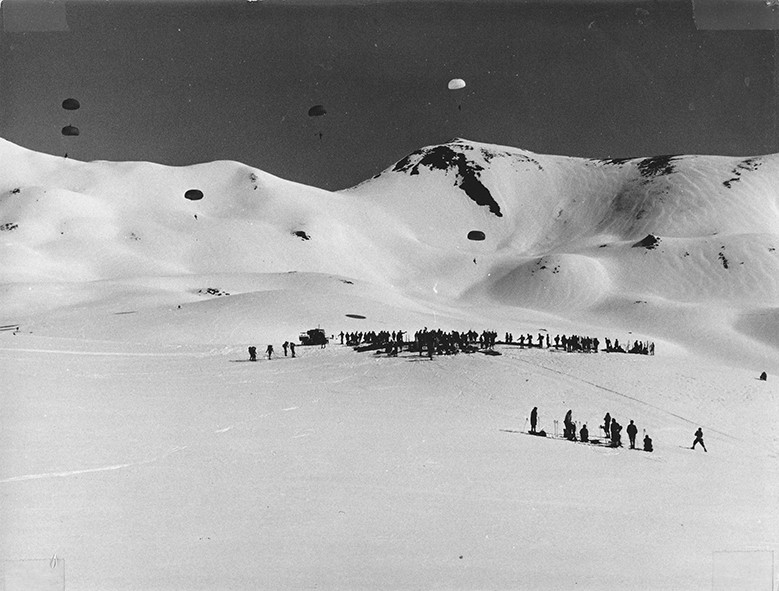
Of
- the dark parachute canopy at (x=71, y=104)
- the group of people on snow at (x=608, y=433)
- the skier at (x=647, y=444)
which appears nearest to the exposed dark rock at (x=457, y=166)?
the dark parachute canopy at (x=71, y=104)

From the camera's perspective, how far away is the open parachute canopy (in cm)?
2852

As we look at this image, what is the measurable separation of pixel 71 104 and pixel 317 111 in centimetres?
937

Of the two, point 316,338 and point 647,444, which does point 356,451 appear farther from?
point 316,338

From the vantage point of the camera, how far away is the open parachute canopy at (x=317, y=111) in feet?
93.6

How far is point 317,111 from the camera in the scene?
28797mm

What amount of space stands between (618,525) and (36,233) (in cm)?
9080

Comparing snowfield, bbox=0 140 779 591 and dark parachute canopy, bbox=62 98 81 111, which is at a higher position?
dark parachute canopy, bbox=62 98 81 111

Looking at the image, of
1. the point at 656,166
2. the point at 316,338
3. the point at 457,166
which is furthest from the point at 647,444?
the point at 457,166

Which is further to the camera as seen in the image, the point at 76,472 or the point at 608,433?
the point at 608,433

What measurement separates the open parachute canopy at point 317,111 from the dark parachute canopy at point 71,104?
8816 millimetres

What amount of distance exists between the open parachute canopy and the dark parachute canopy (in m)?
8.82

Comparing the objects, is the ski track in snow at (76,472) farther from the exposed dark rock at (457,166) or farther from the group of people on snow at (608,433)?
the exposed dark rock at (457,166)

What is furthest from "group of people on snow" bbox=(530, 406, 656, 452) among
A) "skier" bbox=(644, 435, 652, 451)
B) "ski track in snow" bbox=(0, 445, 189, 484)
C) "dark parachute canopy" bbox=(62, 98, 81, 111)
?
"dark parachute canopy" bbox=(62, 98, 81, 111)

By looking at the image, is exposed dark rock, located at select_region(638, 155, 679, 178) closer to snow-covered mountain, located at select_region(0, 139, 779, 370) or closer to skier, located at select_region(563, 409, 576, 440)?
snow-covered mountain, located at select_region(0, 139, 779, 370)
